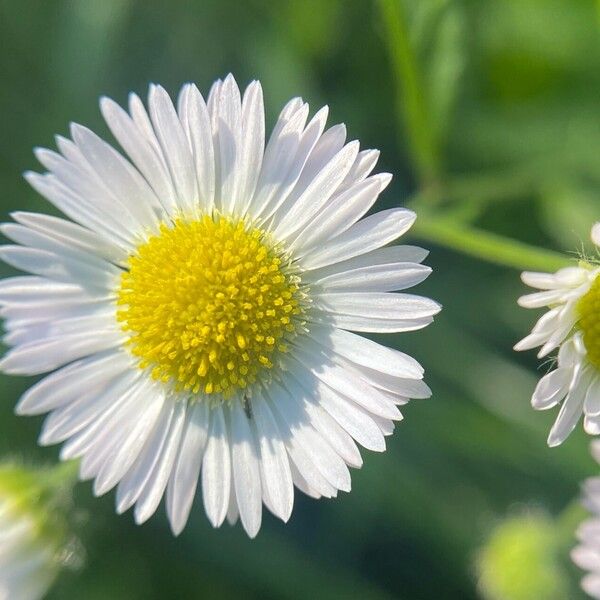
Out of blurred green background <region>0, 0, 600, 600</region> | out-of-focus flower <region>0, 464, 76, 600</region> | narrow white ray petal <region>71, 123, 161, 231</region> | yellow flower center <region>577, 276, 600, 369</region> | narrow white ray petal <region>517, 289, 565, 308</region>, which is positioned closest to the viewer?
narrow white ray petal <region>517, 289, 565, 308</region>

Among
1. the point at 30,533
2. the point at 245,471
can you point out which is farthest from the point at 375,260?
the point at 30,533

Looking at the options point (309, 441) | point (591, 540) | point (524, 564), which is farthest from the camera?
point (524, 564)

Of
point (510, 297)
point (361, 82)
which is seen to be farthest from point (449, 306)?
point (361, 82)

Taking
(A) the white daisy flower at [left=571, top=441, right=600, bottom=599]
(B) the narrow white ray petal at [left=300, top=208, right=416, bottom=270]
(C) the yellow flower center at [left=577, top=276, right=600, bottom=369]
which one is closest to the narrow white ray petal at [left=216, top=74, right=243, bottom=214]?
(B) the narrow white ray petal at [left=300, top=208, right=416, bottom=270]

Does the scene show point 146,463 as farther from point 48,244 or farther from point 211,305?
point 48,244

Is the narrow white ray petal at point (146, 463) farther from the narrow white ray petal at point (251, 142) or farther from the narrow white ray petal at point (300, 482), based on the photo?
the narrow white ray petal at point (251, 142)

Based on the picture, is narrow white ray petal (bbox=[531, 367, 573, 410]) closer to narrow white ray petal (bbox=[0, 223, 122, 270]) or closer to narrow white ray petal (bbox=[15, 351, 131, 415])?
narrow white ray petal (bbox=[15, 351, 131, 415])
